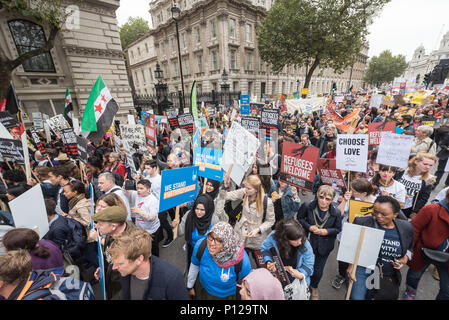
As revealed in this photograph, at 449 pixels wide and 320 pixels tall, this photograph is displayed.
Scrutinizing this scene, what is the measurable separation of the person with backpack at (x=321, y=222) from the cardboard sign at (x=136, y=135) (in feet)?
15.3

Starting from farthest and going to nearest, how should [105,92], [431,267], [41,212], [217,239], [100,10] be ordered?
1. [100,10]
2. [105,92]
3. [431,267]
4. [41,212]
5. [217,239]

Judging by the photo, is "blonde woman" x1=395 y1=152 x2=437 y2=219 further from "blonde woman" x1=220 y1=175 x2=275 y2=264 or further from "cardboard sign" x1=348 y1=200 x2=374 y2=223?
"blonde woman" x1=220 y1=175 x2=275 y2=264

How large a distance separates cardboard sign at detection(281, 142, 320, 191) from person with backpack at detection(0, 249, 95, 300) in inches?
120

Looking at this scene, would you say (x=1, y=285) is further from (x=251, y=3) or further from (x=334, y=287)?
(x=251, y=3)

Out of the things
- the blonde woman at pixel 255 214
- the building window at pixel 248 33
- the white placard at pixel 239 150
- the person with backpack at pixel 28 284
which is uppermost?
the building window at pixel 248 33

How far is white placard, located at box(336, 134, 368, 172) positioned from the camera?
124 inches

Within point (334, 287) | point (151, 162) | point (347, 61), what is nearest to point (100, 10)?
point (151, 162)

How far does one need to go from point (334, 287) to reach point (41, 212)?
4.31 meters

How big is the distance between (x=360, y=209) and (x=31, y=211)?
4.19 m

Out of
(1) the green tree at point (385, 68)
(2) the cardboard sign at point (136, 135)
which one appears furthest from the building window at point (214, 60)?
(1) the green tree at point (385, 68)

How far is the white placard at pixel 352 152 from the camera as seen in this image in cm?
316

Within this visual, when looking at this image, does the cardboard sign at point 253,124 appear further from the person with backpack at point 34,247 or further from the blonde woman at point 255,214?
the person with backpack at point 34,247

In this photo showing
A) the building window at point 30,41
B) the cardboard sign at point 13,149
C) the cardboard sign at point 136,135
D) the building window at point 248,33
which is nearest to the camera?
the cardboard sign at point 13,149
